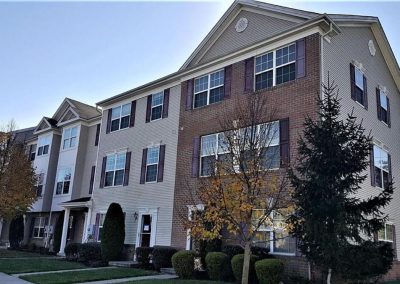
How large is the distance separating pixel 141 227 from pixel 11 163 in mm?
11475

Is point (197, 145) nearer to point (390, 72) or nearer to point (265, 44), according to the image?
point (265, 44)

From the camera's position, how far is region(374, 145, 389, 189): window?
18.5 metres

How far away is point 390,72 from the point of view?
2250 centimetres

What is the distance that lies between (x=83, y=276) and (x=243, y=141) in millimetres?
8696

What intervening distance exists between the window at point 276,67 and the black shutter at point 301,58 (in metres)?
0.21

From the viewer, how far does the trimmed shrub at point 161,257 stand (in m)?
18.1

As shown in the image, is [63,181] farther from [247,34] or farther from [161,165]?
[247,34]

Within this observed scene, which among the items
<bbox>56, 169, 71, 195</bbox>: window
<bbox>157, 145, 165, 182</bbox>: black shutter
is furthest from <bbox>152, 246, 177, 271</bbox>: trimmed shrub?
<bbox>56, 169, 71, 195</bbox>: window

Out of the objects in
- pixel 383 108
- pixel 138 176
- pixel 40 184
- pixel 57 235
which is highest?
pixel 383 108

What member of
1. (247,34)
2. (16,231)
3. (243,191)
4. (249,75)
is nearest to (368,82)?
(249,75)

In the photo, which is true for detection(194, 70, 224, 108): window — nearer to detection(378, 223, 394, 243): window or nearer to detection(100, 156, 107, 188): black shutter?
detection(100, 156, 107, 188): black shutter

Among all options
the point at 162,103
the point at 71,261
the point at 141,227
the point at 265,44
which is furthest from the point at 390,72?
the point at 71,261

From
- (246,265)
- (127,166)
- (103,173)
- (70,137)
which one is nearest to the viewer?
(246,265)

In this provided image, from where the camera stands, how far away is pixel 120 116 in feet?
Result: 84.1
